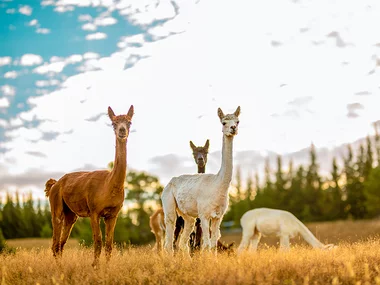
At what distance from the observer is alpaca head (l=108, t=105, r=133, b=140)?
11.0 m

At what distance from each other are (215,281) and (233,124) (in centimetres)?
385

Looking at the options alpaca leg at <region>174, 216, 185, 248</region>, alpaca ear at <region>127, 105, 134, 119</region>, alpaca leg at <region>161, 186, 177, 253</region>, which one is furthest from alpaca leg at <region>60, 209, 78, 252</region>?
alpaca ear at <region>127, 105, 134, 119</region>

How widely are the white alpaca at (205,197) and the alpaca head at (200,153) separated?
145 cm

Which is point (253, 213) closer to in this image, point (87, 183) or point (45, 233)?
point (87, 183)

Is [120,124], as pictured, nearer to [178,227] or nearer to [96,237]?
[96,237]

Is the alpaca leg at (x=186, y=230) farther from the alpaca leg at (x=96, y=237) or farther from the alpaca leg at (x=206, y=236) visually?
the alpaca leg at (x=96, y=237)

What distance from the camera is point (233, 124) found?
11.4 m

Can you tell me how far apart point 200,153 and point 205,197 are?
9.65 ft

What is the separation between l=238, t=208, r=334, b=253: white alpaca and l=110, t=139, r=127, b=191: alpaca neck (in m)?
9.07

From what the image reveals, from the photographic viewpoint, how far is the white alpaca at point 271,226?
19.2 m

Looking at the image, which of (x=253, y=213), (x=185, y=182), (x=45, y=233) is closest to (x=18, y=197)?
(x=45, y=233)

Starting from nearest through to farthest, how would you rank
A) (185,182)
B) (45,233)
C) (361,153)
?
(185,182) < (45,233) < (361,153)

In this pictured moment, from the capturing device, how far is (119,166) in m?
11.0

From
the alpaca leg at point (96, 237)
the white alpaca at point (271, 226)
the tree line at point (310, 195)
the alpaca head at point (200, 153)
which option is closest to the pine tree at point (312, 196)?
the tree line at point (310, 195)
